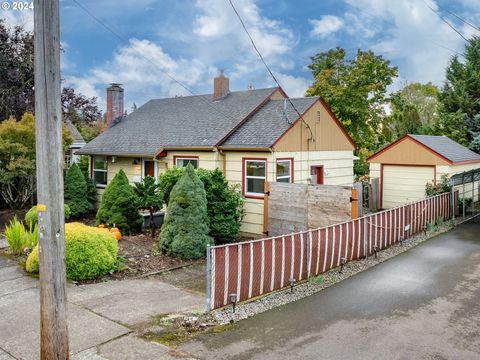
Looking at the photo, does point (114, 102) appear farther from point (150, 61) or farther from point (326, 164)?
point (326, 164)

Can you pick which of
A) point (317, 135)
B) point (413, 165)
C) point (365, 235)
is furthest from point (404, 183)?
point (365, 235)

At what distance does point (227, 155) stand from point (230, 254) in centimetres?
813

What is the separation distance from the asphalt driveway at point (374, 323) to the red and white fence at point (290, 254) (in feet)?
2.04

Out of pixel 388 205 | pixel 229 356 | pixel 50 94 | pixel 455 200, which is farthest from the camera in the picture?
pixel 388 205

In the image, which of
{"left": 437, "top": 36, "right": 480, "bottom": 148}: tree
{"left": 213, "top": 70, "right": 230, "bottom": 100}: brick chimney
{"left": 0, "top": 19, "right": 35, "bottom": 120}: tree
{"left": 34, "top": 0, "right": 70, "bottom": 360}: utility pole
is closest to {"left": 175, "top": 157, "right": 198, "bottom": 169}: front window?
{"left": 213, "top": 70, "right": 230, "bottom": 100}: brick chimney

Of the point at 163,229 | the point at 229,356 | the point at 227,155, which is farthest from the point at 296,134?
the point at 229,356

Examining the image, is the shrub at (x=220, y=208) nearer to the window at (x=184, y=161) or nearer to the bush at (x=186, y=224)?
the bush at (x=186, y=224)

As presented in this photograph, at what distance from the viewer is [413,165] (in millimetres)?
18219

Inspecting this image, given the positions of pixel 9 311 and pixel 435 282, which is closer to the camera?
pixel 9 311

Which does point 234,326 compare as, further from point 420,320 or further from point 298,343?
point 420,320

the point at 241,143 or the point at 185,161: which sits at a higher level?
the point at 241,143

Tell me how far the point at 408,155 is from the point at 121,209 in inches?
481

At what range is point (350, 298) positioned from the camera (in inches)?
308

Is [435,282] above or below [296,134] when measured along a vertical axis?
below
